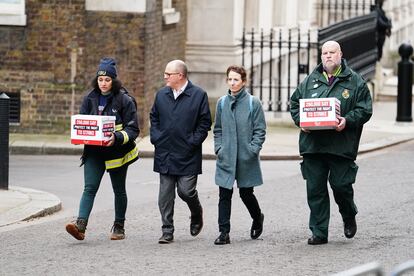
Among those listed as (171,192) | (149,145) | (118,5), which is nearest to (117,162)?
(171,192)

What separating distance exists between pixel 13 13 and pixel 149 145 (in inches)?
110

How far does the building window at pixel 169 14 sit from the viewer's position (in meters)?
21.4

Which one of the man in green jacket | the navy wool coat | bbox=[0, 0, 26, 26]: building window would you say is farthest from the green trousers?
bbox=[0, 0, 26, 26]: building window

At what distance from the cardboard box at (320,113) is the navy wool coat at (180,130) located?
0.92m

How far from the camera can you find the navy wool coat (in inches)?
458

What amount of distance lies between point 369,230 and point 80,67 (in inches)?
339

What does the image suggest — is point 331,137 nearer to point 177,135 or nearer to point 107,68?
point 177,135

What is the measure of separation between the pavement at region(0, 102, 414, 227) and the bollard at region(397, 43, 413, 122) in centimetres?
16

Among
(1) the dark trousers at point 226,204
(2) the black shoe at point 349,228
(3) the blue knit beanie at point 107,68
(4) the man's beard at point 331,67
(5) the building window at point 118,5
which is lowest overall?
(2) the black shoe at point 349,228

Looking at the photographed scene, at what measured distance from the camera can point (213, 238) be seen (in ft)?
39.6

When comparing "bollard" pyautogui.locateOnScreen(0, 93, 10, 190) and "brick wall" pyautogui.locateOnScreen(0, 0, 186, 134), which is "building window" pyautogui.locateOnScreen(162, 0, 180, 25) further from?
"bollard" pyautogui.locateOnScreen(0, 93, 10, 190)

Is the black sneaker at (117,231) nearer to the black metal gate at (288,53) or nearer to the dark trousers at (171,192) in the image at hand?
the dark trousers at (171,192)

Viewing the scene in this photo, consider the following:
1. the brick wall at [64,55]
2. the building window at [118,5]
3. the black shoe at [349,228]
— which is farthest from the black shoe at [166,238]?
the building window at [118,5]

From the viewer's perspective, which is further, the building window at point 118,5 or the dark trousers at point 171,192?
the building window at point 118,5
